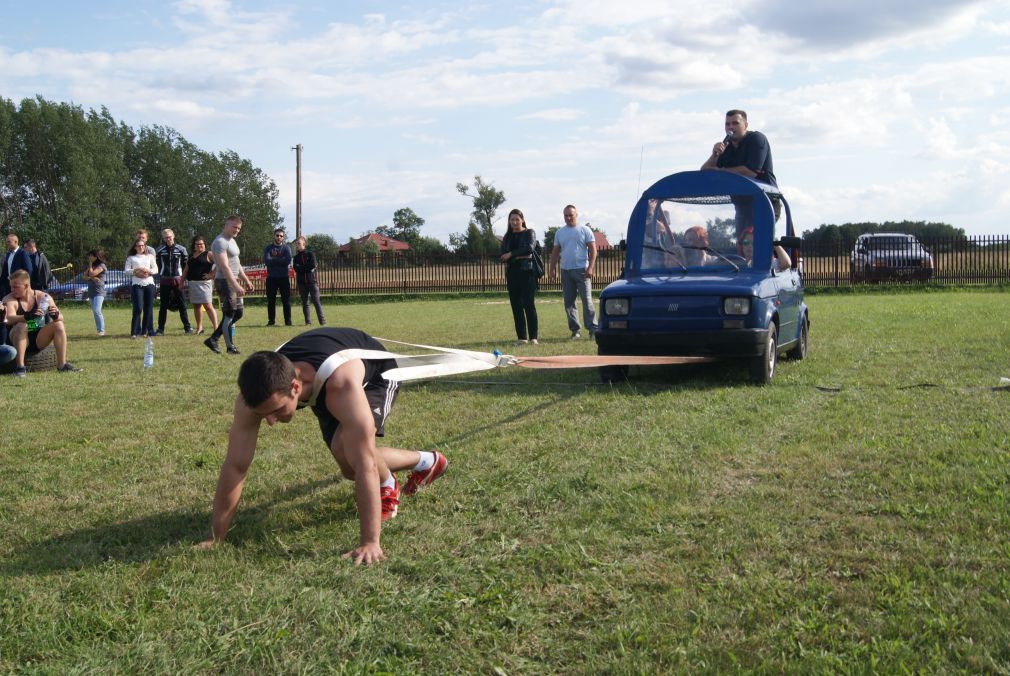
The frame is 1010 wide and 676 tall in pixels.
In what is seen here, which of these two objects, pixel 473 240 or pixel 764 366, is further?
pixel 473 240

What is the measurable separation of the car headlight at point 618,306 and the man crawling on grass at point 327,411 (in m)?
3.92

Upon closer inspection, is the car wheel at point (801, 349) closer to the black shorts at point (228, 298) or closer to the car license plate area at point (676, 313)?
the car license plate area at point (676, 313)

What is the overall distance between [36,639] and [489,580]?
159 centimetres

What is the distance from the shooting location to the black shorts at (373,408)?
4.21m

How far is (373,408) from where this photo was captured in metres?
4.44

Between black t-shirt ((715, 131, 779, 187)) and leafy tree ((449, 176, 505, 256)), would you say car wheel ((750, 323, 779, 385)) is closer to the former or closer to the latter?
black t-shirt ((715, 131, 779, 187))

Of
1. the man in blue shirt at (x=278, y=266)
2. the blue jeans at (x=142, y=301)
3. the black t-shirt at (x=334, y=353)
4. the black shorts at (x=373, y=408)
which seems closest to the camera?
the black t-shirt at (x=334, y=353)

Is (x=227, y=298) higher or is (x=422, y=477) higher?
(x=227, y=298)

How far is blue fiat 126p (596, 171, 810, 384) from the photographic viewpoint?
7.68 m

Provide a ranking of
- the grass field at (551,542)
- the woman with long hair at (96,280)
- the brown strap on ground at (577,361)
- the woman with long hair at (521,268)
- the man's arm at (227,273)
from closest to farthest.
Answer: the grass field at (551,542)
the brown strap on ground at (577,361)
the man's arm at (227,273)
the woman with long hair at (521,268)
the woman with long hair at (96,280)

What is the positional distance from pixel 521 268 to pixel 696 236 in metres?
3.65

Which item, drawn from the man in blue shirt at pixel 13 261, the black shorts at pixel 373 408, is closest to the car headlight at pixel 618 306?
the black shorts at pixel 373 408

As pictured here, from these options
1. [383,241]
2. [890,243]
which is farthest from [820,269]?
[383,241]

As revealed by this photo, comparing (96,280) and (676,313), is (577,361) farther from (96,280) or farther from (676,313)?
(96,280)
